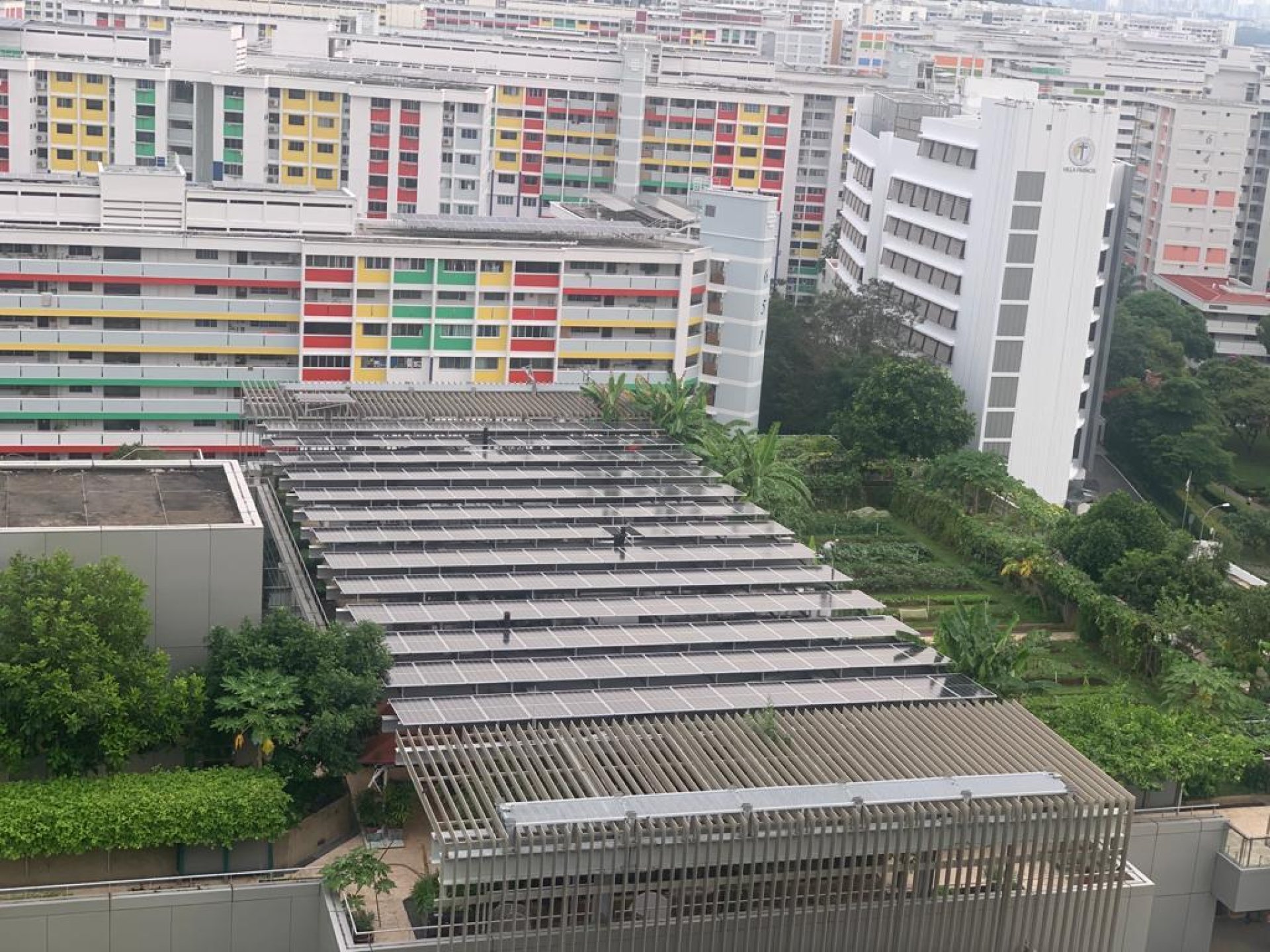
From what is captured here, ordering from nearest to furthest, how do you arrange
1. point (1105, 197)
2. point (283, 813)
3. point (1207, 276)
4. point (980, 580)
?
point (283, 813)
point (980, 580)
point (1105, 197)
point (1207, 276)

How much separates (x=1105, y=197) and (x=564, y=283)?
23.5 m

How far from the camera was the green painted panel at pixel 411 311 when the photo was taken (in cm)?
7956

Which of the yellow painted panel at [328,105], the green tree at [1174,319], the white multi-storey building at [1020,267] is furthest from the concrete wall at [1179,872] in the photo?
the yellow painted panel at [328,105]

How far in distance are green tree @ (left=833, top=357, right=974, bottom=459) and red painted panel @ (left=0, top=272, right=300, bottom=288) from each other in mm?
24168

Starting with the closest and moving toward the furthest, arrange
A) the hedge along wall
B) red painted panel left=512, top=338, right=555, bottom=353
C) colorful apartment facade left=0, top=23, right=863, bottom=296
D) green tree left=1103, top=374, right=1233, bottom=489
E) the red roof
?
1. the hedge along wall
2. red painted panel left=512, top=338, right=555, bottom=353
3. green tree left=1103, top=374, right=1233, bottom=489
4. colorful apartment facade left=0, top=23, right=863, bottom=296
5. the red roof

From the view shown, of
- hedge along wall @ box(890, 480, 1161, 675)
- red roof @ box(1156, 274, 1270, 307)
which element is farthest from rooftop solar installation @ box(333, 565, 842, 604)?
red roof @ box(1156, 274, 1270, 307)

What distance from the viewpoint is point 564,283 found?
8094 cm

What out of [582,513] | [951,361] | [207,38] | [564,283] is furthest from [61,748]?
[207,38]

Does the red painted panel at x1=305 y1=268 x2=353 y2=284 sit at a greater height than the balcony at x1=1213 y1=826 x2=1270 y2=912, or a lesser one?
greater

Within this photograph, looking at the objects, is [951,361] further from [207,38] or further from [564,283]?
[207,38]

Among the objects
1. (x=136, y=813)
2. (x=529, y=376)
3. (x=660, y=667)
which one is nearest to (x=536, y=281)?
(x=529, y=376)

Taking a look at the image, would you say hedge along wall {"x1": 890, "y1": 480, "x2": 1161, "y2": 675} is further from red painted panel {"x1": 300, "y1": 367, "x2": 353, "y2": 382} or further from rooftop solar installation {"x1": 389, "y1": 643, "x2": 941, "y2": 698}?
red painted panel {"x1": 300, "y1": 367, "x2": 353, "y2": 382}

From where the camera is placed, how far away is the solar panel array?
1649 inches

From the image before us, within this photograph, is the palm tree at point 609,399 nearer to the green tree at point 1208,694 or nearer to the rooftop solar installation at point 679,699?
the green tree at point 1208,694
